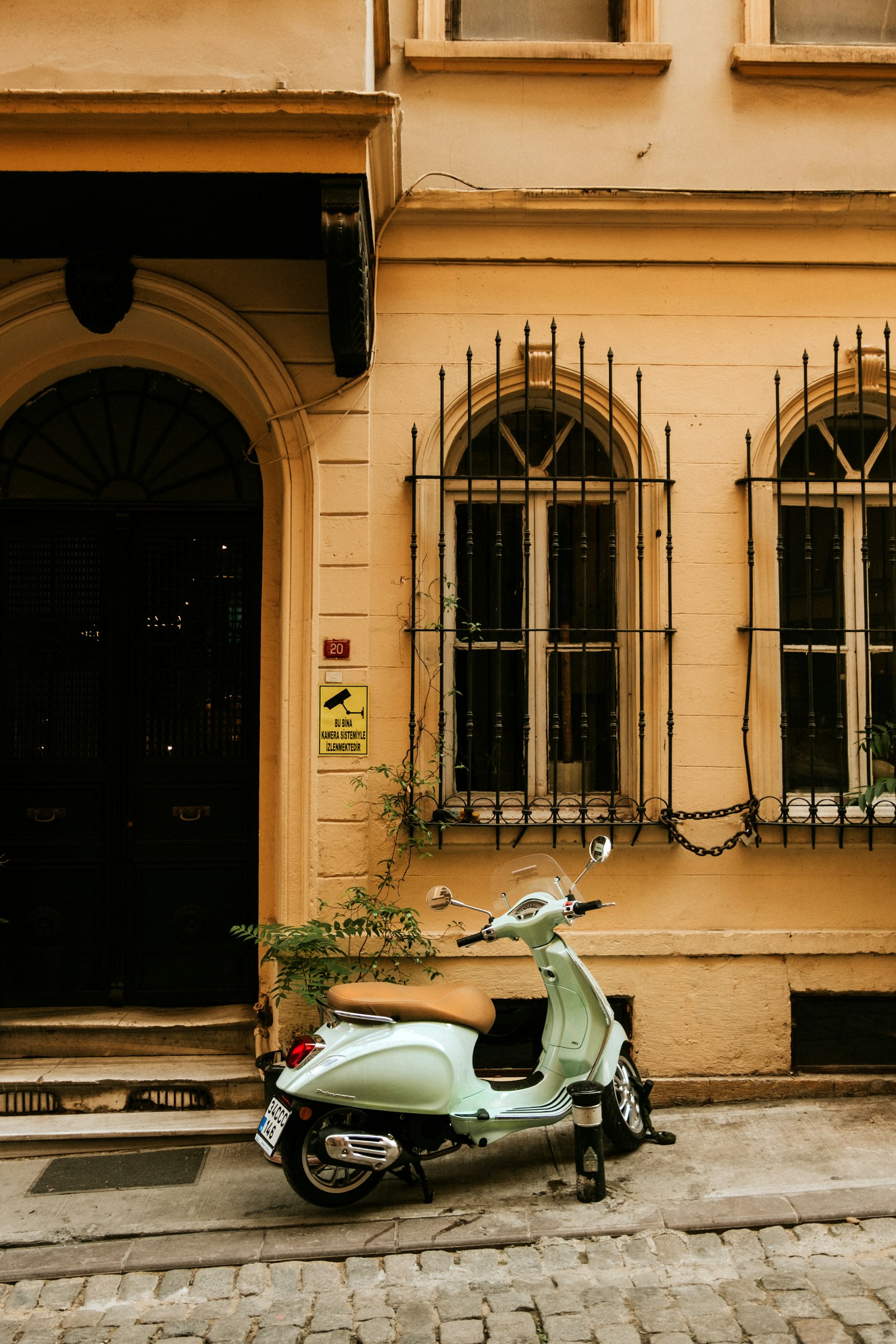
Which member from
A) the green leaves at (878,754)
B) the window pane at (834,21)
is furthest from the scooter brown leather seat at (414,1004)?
the window pane at (834,21)

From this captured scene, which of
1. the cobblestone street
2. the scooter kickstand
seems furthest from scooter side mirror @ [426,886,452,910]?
the cobblestone street

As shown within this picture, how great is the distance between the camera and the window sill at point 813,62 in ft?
18.3

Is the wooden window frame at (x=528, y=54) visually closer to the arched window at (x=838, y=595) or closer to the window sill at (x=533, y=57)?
the window sill at (x=533, y=57)

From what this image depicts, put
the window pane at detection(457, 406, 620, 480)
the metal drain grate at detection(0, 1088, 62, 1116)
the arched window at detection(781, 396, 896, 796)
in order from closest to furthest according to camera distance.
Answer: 1. the metal drain grate at detection(0, 1088, 62, 1116)
2. the arched window at detection(781, 396, 896, 796)
3. the window pane at detection(457, 406, 620, 480)

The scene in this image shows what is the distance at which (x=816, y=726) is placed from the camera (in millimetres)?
5688

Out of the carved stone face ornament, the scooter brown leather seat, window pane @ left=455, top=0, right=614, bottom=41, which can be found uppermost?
window pane @ left=455, top=0, right=614, bottom=41

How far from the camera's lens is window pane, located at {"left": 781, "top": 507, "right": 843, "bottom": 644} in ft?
18.6

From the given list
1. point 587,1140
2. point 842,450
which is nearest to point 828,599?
point 842,450

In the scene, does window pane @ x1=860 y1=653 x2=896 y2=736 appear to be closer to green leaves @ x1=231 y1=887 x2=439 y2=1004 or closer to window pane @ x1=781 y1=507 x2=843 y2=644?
window pane @ x1=781 y1=507 x2=843 y2=644

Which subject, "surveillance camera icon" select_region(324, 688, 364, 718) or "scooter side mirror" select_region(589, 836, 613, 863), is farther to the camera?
"surveillance camera icon" select_region(324, 688, 364, 718)

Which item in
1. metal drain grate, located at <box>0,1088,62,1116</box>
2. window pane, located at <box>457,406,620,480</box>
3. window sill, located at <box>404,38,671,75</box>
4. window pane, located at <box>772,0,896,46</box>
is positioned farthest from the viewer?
window pane, located at <box>772,0,896,46</box>

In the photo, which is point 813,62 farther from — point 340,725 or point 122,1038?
point 122,1038

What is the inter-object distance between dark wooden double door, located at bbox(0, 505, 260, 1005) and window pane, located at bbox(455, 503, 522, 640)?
1.13m

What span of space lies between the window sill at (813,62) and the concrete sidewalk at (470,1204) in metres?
5.28
